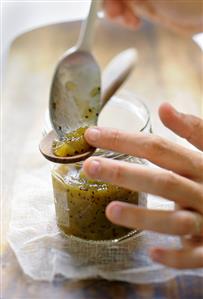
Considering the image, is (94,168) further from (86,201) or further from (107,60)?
(107,60)

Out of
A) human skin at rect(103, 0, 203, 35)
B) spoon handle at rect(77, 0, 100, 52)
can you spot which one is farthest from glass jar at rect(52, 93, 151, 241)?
human skin at rect(103, 0, 203, 35)

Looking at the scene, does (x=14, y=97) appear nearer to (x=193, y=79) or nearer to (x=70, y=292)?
(x=193, y=79)

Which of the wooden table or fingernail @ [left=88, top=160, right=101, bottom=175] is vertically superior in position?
fingernail @ [left=88, top=160, right=101, bottom=175]

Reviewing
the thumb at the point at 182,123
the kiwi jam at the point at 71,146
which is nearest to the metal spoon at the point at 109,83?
the kiwi jam at the point at 71,146

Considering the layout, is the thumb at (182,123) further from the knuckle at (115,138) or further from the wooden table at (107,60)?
the wooden table at (107,60)

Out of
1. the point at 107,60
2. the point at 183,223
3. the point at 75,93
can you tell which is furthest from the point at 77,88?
the point at 107,60

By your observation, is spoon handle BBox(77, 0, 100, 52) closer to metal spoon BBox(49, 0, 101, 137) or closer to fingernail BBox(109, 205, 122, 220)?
metal spoon BBox(49, 0, 101, 137)

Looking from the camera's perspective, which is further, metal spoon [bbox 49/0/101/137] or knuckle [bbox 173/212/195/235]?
metal spoon [bbox 49/0/101/137]

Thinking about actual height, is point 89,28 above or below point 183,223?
above
